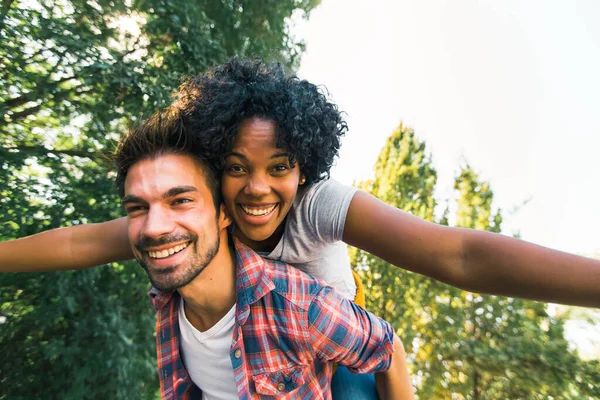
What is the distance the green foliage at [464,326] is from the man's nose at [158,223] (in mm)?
5439

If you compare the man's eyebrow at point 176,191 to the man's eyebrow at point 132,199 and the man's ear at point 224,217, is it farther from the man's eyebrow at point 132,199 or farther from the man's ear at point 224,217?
the man's ear at point 224,217

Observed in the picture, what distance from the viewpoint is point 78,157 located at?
12.3ft

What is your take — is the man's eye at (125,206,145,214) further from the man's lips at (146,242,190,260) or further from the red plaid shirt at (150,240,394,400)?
the red plaid shirt at (150,240,394,400)

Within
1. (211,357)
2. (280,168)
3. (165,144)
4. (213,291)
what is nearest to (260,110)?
(280,168)

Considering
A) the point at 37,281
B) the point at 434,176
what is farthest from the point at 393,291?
the point at 37,281

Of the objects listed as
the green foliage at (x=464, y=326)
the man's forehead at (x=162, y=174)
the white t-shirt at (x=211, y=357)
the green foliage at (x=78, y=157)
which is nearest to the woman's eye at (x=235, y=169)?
the man's forehead at (x=162, y=174)

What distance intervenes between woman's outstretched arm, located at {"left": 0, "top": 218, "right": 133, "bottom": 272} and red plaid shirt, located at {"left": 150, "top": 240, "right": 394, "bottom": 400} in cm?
79

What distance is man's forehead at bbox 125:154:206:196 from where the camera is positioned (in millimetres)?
1656

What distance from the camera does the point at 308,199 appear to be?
6.14ft

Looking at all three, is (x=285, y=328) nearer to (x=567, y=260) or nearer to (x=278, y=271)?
(x=278, y=271)

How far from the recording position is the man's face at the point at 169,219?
1.64 m

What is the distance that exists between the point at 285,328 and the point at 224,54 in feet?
11.0

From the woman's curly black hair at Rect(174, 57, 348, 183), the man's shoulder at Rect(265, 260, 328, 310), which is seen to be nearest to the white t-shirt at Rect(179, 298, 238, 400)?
the man's shoulder at Rect(265, 260, 328, 310)

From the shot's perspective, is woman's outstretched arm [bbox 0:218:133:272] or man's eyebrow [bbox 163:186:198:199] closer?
man's eyebrow [bbox 163:186:198:199]
